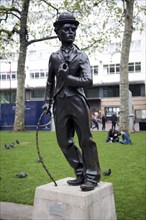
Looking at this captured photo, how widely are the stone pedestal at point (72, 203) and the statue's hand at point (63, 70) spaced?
1601 mm

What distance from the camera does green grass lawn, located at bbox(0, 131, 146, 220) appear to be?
590 cm

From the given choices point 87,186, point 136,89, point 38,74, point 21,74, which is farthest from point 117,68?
point 87,186

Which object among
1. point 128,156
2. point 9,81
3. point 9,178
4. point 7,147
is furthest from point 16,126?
point 9,81

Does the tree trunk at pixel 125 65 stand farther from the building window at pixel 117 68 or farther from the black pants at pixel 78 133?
the building window at pixel 117 68

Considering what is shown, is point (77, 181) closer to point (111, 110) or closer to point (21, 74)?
point (21, 74)

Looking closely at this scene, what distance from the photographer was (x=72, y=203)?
4121 mm

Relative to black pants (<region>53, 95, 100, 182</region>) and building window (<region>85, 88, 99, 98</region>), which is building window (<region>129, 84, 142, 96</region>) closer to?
building window (<region>85, 88, 99, 98</region>)

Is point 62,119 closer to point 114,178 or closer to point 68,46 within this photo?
point 68,46

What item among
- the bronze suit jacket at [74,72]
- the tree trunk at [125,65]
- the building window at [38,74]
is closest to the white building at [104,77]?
the building window at [38,74]

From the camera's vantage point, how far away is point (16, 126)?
2227 centimetres

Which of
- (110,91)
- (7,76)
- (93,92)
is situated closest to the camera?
(110,91)

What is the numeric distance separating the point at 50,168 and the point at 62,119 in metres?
4.50

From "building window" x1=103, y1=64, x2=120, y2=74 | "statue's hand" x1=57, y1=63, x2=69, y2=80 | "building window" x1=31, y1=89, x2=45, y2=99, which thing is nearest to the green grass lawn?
"statue's hand" x1=57, y1=63, x2=69, y2=80

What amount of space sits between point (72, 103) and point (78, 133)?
47cm
